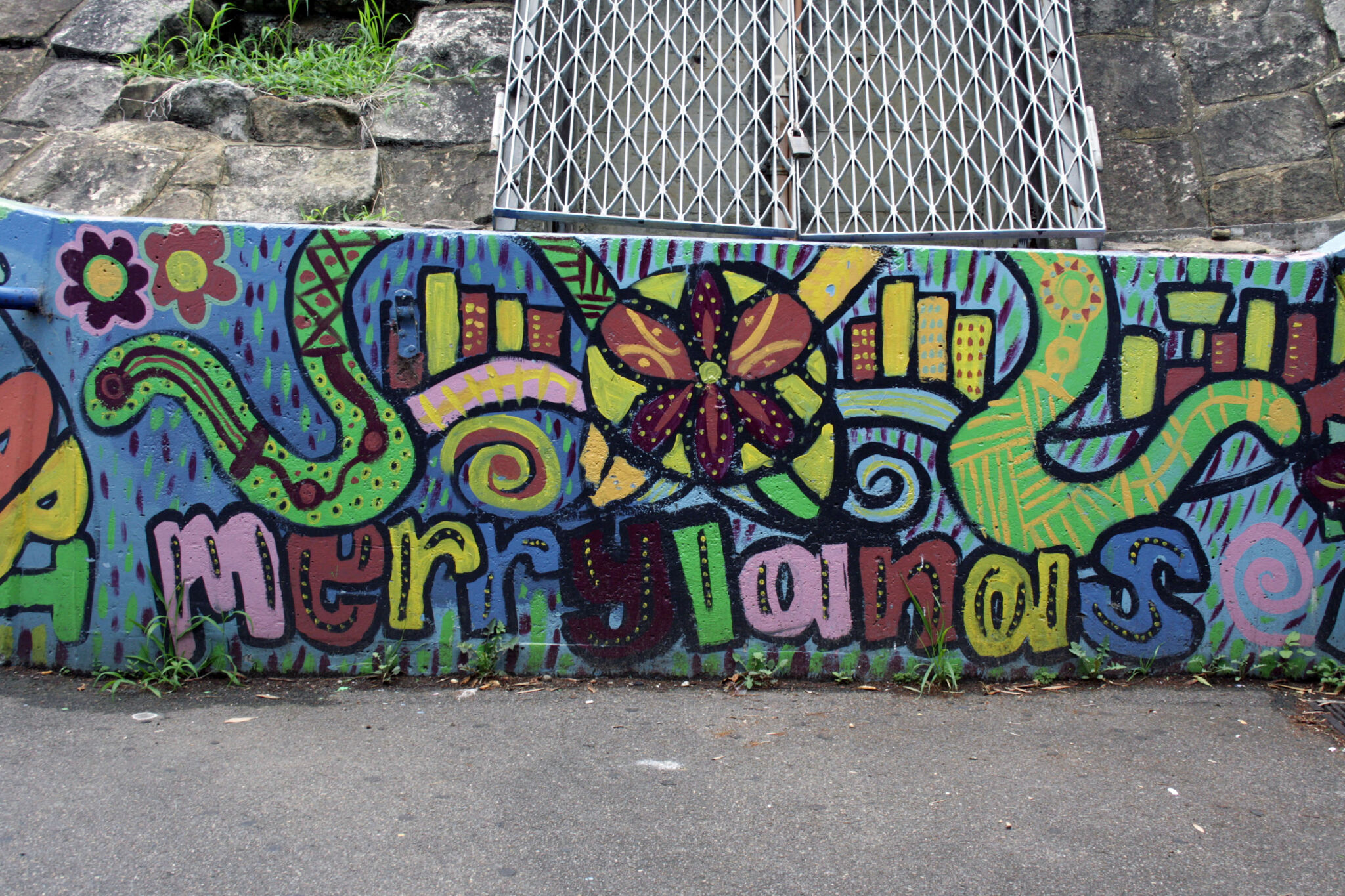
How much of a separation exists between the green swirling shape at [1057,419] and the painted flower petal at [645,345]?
4.07ft

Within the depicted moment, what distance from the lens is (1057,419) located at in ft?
11.9

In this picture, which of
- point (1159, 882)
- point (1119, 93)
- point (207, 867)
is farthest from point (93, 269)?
point (1119, 93)

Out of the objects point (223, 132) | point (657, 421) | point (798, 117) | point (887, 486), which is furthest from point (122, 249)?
point (887, 486)

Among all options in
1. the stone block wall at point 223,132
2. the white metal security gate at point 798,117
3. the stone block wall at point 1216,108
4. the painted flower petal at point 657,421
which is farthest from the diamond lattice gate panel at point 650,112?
Result: the stone block wall at point 1216,108

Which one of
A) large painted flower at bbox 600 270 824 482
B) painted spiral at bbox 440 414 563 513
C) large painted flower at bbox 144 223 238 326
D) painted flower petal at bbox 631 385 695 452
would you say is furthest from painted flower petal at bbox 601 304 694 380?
large painted flower at bbox 144 223 238 326

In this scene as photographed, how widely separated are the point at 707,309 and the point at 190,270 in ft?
6.98

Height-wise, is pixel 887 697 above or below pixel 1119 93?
below

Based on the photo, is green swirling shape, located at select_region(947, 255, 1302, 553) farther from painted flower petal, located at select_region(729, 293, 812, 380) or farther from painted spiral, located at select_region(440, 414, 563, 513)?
painted spiral, located at select_region(440, 414, 563, 513)

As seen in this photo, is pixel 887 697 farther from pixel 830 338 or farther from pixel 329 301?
pixel 329 301

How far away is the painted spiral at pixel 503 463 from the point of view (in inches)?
141

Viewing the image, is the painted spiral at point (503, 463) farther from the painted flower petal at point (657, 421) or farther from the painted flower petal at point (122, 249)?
the painted flower petal at point (122, 249)

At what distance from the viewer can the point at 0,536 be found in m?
3.50

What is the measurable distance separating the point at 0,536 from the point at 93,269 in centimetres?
115

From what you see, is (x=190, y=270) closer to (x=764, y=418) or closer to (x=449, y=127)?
(x=449, y=127)
